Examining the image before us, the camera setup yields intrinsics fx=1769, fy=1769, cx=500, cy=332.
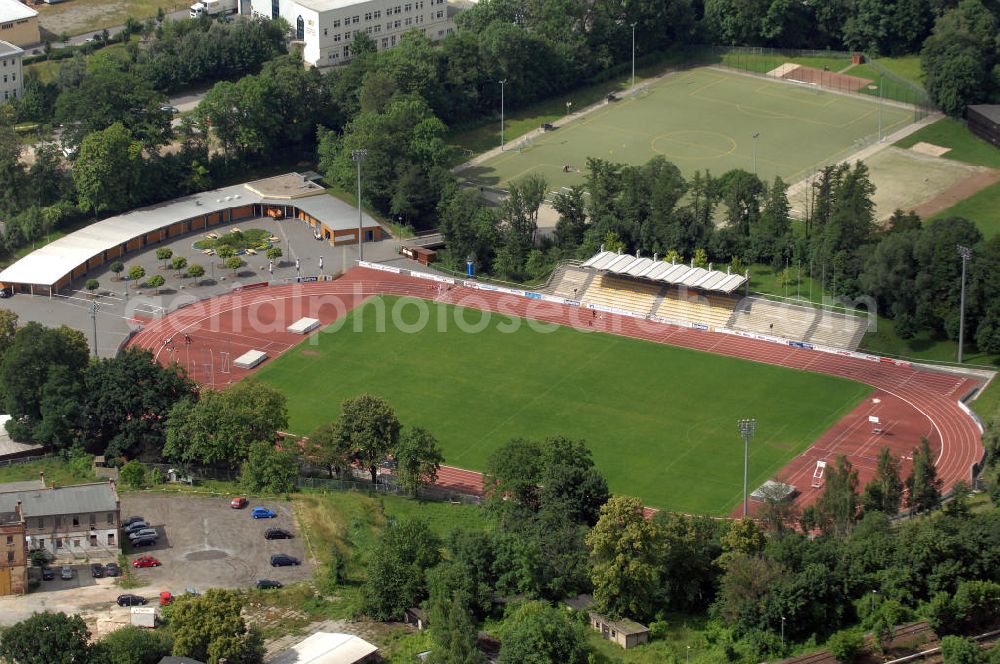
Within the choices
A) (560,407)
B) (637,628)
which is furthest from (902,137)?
(637,628)

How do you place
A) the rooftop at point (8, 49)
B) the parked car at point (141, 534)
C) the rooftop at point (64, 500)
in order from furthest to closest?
1. the rooftop at point (8, 49)
2. the parked car at point (141, 534)
3. the rooftop at point (64, 500)

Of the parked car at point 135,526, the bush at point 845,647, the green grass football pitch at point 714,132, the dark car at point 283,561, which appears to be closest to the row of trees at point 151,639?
the dark car at point 283,561

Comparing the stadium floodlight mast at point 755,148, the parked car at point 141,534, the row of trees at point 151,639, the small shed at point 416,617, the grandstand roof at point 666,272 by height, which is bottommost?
the small shed at point 416,617

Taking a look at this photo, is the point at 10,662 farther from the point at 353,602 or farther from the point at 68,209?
the point at 68,209

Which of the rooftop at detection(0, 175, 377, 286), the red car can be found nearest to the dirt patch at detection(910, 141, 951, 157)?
the rooftop at detection(0, 175, 377, 286)

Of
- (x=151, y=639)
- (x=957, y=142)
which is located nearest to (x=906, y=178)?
(x=957, y=142)

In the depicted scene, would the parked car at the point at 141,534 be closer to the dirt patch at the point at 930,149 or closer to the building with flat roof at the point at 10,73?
the building with flat roof at the point at 10,73

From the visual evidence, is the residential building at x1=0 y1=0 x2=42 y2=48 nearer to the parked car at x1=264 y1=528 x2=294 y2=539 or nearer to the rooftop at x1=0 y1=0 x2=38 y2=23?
the rooftop at x1=0 y1=0 x2=38 y2=23

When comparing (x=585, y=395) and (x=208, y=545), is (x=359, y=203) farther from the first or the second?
(x=208, y=545)
